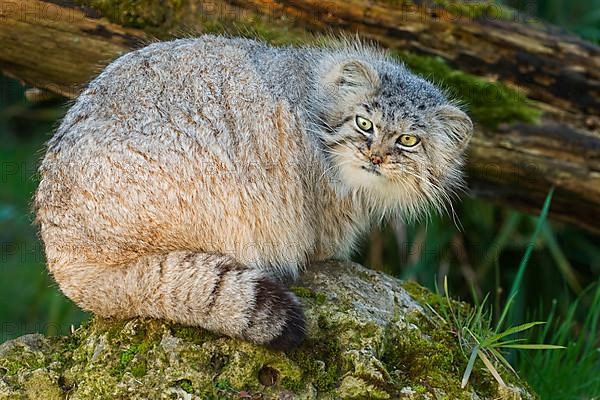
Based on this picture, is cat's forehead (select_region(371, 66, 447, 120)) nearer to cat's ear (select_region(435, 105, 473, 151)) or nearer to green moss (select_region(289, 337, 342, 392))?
cat's ear (select_region(435, 105, 473, 151))

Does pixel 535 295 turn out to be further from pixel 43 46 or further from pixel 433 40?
pixel 43 46

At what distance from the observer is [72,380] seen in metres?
4.02

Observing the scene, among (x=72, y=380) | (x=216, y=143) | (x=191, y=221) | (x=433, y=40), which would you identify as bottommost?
(x=72, y=380)

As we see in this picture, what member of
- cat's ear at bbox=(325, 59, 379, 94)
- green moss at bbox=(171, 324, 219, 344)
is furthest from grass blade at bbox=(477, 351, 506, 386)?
cat's ear at bbox=(325, 59, 379, 94)

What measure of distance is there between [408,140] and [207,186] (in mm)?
1189

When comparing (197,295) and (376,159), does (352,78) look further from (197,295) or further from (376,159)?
(197,295)

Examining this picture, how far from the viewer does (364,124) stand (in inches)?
187

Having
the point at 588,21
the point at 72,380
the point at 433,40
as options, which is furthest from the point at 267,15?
the point at 588,21

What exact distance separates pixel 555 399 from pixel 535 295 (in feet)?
10.8

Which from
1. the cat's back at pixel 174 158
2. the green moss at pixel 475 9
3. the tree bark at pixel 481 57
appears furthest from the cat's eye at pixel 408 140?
the green moss at pixel 475 9

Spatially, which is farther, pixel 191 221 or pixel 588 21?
pixel 588 21

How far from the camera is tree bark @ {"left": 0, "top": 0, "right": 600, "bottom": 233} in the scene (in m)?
6.08

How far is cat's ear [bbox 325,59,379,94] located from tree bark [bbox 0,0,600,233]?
1.32 meters

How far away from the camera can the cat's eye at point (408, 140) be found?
471 centimetres
